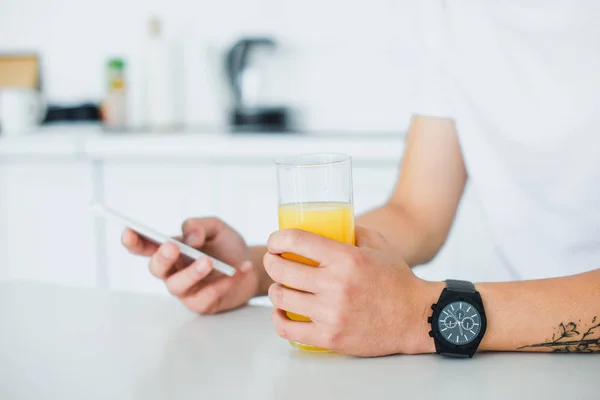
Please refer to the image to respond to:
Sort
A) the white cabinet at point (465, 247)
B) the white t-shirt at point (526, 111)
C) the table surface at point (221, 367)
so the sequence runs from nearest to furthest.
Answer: the table surface at point (221, 367) → the white t-shirt at point (526, 111) → the white cabinet at point (465, 247)

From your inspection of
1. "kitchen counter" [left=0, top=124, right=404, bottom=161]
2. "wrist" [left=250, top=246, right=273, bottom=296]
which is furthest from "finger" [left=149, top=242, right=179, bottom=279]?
"kitchen counter" [left=0, top=124, right=404, bottom=161]

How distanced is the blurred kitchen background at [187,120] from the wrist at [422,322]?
4.36ft

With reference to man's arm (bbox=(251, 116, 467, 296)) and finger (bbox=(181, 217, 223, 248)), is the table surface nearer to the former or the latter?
finger (bbox=(181, 217, 223, 248))

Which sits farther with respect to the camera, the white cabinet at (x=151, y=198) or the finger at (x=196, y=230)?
the white cabinet at (x=151, y=198)

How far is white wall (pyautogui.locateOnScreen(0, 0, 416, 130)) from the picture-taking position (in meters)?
2.38

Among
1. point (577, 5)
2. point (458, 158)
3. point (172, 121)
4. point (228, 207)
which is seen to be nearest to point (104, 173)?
point (172, 121)

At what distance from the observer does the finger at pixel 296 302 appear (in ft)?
2.28

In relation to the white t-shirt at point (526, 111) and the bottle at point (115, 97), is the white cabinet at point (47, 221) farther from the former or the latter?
the white t-shirt at point (526, 111)

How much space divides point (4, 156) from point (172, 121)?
2.04ft

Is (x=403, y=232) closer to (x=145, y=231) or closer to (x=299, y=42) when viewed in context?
(x=145, y=231)

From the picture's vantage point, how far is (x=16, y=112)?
247 cm

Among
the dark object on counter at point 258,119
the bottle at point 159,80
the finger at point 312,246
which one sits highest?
the bottle at point 159,80

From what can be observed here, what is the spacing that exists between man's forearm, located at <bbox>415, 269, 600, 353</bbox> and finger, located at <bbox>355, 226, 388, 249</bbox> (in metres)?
0.10

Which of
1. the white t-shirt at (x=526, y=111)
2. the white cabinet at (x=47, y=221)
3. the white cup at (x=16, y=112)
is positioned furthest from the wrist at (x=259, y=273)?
the white cup at (x=16, y=112)
